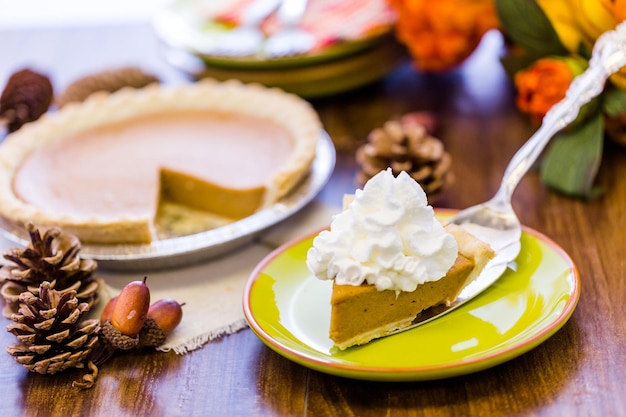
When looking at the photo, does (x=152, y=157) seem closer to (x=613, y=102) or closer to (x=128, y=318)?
(x=128, y=318)

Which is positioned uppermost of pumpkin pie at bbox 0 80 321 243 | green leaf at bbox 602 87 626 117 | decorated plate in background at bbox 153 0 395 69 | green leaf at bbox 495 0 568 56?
green leaf at bbox 495 0 568 56

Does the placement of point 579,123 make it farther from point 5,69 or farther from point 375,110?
point 5,69

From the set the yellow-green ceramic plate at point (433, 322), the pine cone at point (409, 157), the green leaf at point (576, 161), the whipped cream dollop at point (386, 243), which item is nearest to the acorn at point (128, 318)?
the yellow-green ceramic plate at point (433, 322)

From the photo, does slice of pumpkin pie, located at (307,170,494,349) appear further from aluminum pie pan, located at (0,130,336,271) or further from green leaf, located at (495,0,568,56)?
green leaf, located at (495,0,568,56)

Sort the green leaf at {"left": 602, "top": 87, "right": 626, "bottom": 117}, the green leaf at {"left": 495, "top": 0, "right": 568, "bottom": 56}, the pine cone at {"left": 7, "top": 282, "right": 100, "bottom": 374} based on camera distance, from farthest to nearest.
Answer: the green leaf at {"left": 495, "top": 0, "right": 568, "bottom": 56} < the green leaf at {"left": 602, "top": 87, "right": 626, "bottom": 117} < the pine cone at {"left": 7, "top": 282, "right": 100, "bottom": 374}

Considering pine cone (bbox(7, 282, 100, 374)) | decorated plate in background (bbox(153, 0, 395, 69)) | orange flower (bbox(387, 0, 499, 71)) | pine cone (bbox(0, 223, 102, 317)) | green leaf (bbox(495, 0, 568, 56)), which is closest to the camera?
pine cone (bbox(7, 282, 100, 374))

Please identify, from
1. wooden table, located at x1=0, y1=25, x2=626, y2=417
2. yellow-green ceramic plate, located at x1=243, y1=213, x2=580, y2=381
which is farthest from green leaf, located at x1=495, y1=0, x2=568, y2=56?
yellow-green ceramic plate, located at x1=243, y1=213, x2=580, y2=381

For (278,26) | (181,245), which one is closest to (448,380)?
(181,245)
